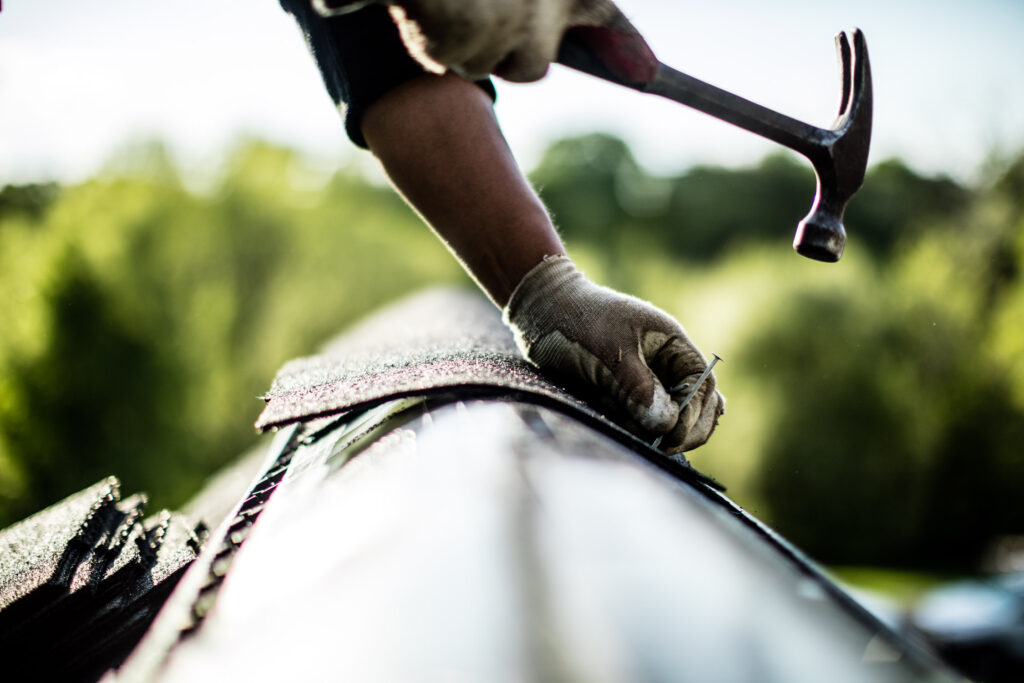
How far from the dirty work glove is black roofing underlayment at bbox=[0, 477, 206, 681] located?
693mm

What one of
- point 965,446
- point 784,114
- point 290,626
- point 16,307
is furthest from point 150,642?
point 965,446

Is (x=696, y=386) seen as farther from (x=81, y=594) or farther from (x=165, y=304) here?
(x=165, y=304)

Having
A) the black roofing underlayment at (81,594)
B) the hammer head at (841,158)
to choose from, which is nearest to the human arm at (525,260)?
the hammer head at (841,158)

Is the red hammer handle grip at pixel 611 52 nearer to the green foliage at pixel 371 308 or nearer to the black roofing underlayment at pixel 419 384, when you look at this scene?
the black roofing underlayment at pixel 419 384

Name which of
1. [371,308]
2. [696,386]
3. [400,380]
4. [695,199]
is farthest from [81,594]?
[695,199]

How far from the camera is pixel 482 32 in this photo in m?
1.08

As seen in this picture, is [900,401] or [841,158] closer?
[841,158]

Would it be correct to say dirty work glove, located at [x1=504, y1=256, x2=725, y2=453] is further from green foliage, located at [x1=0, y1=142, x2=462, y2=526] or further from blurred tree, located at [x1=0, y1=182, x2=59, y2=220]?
Result: blurred tree, located at [x1=0, y1=182, x2=59, y2=220]

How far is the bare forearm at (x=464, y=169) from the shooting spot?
140 centimetres

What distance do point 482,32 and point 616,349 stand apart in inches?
22.1

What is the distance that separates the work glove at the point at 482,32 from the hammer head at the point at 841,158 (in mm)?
757

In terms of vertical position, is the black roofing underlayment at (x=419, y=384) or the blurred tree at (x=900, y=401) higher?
the blurred tree at (x=900, y=401)

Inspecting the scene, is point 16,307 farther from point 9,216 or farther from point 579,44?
point 579,44

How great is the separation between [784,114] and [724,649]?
1.27 metres
